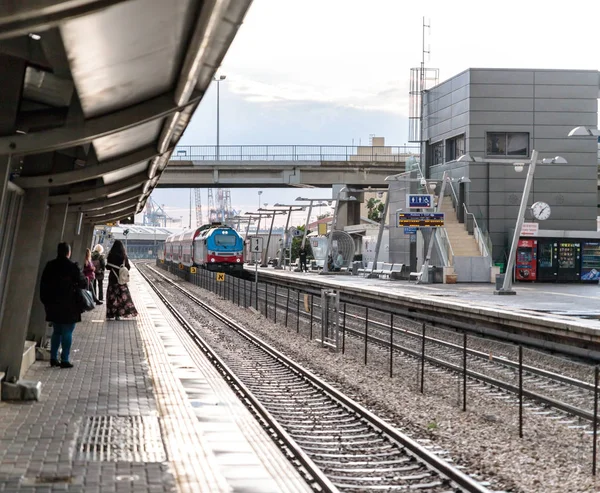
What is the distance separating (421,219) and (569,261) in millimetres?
6881

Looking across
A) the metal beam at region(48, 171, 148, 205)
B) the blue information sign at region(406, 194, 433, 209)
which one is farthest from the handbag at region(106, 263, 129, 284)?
the blue information sign at region(406, 194, 433, 209)

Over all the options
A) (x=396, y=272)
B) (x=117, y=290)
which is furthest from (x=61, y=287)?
(x=396, y=272)

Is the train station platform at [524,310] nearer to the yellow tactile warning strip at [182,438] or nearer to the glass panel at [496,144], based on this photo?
the yellow tactile warning strip at [182,438]

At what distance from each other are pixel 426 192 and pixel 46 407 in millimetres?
35350

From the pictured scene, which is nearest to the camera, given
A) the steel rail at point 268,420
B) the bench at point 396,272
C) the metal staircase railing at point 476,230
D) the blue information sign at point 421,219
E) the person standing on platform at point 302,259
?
the steel rail at point 268,420

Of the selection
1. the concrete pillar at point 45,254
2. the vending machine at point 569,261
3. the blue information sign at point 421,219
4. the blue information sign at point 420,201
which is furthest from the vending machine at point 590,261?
the concrete pillar at point 45,254

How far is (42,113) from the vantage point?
1091 cm

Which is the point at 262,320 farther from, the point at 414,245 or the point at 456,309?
the point at 414,245

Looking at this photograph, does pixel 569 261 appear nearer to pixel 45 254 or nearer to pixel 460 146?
pixel 460 146

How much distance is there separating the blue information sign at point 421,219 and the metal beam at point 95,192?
2304 centimetres

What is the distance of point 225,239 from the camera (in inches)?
2090

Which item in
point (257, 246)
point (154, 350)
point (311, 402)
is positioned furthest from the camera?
point (257, 246)

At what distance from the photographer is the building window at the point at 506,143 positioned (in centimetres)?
4781

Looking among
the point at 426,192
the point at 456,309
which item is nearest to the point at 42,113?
the point at 456,309
